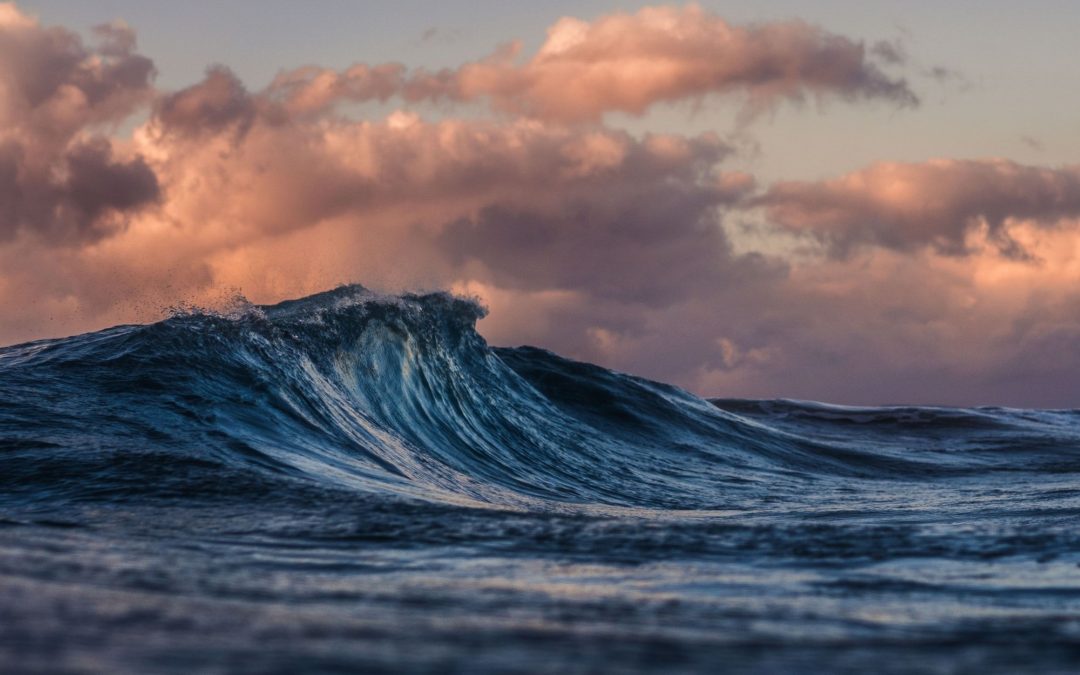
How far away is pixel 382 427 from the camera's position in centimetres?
1265

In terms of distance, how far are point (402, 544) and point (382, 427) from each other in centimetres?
786

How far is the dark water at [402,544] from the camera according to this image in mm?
2650

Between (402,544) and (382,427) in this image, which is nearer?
(402,544)

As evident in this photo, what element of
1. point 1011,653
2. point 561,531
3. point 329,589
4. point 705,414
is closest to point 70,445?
point 561,531

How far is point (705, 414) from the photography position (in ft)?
70.2

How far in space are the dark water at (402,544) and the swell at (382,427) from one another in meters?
0.06

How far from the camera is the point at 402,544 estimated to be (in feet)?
16.0

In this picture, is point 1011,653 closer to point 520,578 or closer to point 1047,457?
point 520,578

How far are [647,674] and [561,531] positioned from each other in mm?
2853

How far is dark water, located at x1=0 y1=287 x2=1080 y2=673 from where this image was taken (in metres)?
2.65

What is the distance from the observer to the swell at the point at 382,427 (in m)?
A: 7.62

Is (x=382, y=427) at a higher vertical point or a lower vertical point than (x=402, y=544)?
higher

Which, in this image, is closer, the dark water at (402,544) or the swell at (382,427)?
the dark water at (402,544)

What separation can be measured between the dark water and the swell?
0.06 m
